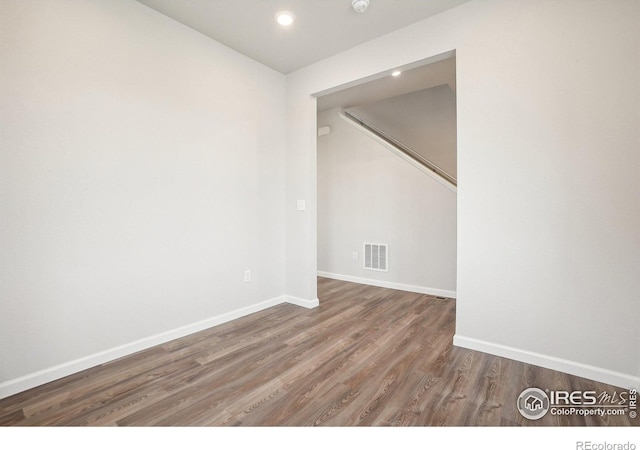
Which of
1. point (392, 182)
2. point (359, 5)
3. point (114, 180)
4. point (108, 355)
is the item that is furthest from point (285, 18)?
point (108, 355)

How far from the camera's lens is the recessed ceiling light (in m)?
2.54

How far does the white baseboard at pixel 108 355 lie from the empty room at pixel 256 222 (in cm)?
1

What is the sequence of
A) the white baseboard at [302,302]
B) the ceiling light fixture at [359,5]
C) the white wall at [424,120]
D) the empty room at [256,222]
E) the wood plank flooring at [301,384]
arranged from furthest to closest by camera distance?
the white wall at [424,120] → the white baseboard at [302,302] → the ceiling light fixture at [359,5] → the empty room at [256,222] → the wood plank flooring at [301,384]

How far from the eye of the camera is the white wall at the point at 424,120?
17.0 ft

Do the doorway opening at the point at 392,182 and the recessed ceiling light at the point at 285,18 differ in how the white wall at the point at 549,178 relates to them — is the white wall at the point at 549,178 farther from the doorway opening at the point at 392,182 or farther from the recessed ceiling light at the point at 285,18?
the doorway opening at the point at 392,182

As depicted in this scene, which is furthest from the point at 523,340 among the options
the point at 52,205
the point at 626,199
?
the point at 52,205

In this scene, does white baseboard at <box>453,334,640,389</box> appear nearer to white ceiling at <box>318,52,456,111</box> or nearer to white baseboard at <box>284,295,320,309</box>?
white baseboard at <box>284,295,320,309</box>

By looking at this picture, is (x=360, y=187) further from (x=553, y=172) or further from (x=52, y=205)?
(x=52, y=205)

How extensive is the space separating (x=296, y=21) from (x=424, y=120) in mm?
3481

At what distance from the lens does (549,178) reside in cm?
211

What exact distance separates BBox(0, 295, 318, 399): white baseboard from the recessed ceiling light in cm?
279

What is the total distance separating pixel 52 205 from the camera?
1991 mm

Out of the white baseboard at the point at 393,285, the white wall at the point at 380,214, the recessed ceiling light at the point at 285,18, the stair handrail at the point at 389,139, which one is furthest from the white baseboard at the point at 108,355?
the stair handrail at the point at 389,139

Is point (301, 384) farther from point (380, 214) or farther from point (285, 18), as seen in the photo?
point (380, 214)
